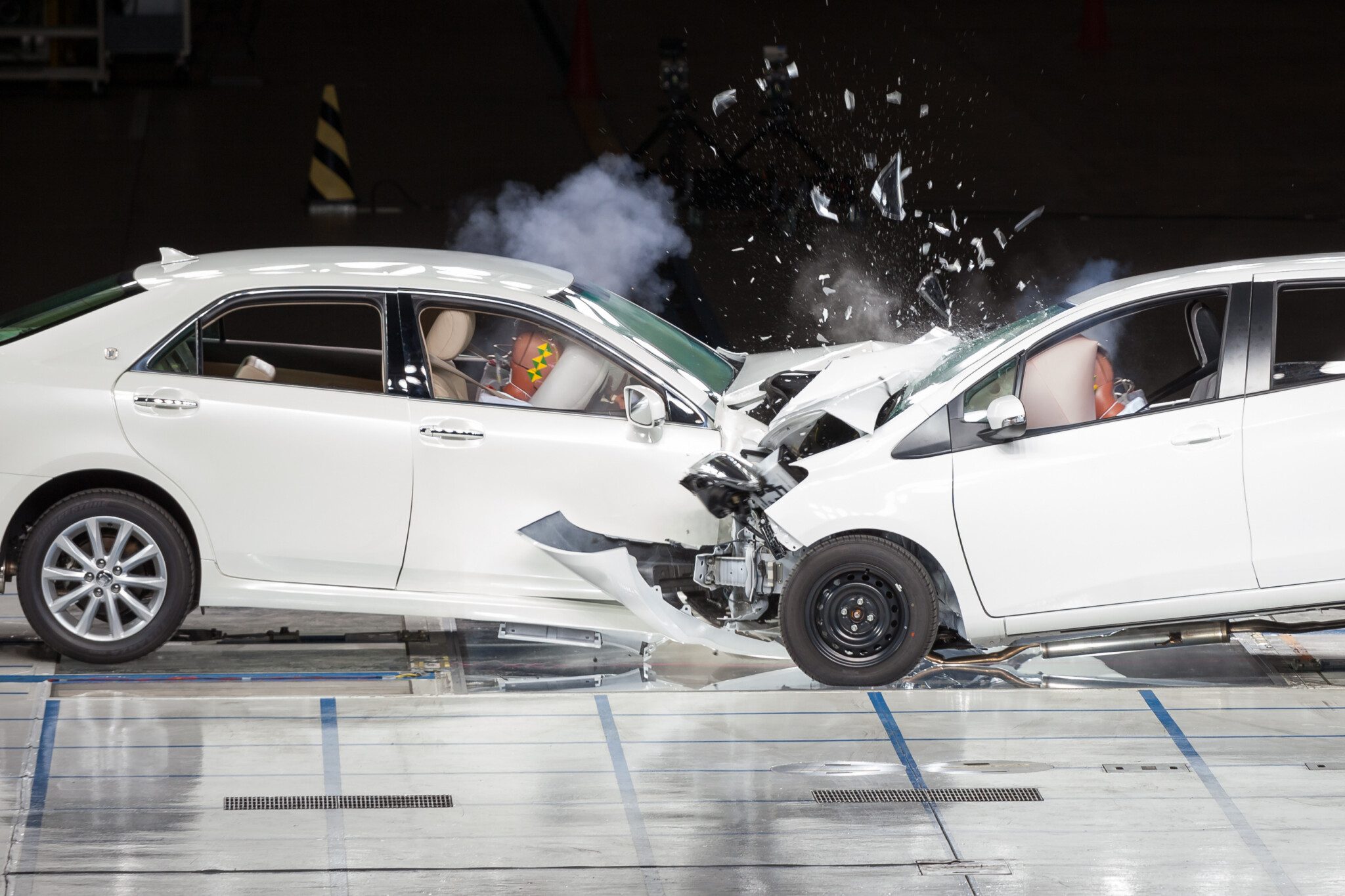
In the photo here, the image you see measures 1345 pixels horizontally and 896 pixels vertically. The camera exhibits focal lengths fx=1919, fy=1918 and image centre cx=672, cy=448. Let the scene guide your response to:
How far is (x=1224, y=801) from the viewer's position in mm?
6348

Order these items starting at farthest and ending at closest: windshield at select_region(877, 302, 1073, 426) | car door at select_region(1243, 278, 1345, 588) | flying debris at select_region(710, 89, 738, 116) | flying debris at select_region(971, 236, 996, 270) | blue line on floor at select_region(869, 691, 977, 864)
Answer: flying debris at select_region(710, 89, 738, 116) → flying debris at select_region(971, 236, 996, 270) → windshield at select_region(877, 302, 1073, 426) → car door at select_region(1243, 278, 1345, 588) → blue line on floor at select_region(869, 691, 977, 864)

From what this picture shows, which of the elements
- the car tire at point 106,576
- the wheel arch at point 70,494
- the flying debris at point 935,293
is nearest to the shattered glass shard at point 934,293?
the flying debris at point 935,293

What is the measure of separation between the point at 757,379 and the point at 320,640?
2.13 m

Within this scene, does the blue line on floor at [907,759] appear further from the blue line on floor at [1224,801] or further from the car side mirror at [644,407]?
the car side mirror at [644,407]

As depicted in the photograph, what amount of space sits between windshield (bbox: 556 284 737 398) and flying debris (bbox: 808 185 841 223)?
281 inches

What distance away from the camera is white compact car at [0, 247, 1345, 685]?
704 centimetres

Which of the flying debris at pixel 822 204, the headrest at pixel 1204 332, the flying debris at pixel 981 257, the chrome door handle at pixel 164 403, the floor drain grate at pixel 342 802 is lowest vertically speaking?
the floor drain grate at pixel 342 802

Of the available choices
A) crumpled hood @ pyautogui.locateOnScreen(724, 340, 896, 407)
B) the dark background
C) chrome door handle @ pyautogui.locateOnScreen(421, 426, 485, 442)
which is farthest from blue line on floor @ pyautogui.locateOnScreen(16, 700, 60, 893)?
the dark background

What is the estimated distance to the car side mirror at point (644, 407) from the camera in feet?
23.7

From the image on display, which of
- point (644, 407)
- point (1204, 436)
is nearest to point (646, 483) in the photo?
point (644, 407)

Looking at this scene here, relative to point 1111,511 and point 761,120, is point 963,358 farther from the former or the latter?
point 761,120

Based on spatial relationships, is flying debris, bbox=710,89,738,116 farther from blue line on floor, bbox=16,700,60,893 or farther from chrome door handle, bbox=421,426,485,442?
blue line on floor, bbox=16,700,60,893

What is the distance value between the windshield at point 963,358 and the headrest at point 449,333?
5.57 feet

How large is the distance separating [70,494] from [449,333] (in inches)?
62.5
